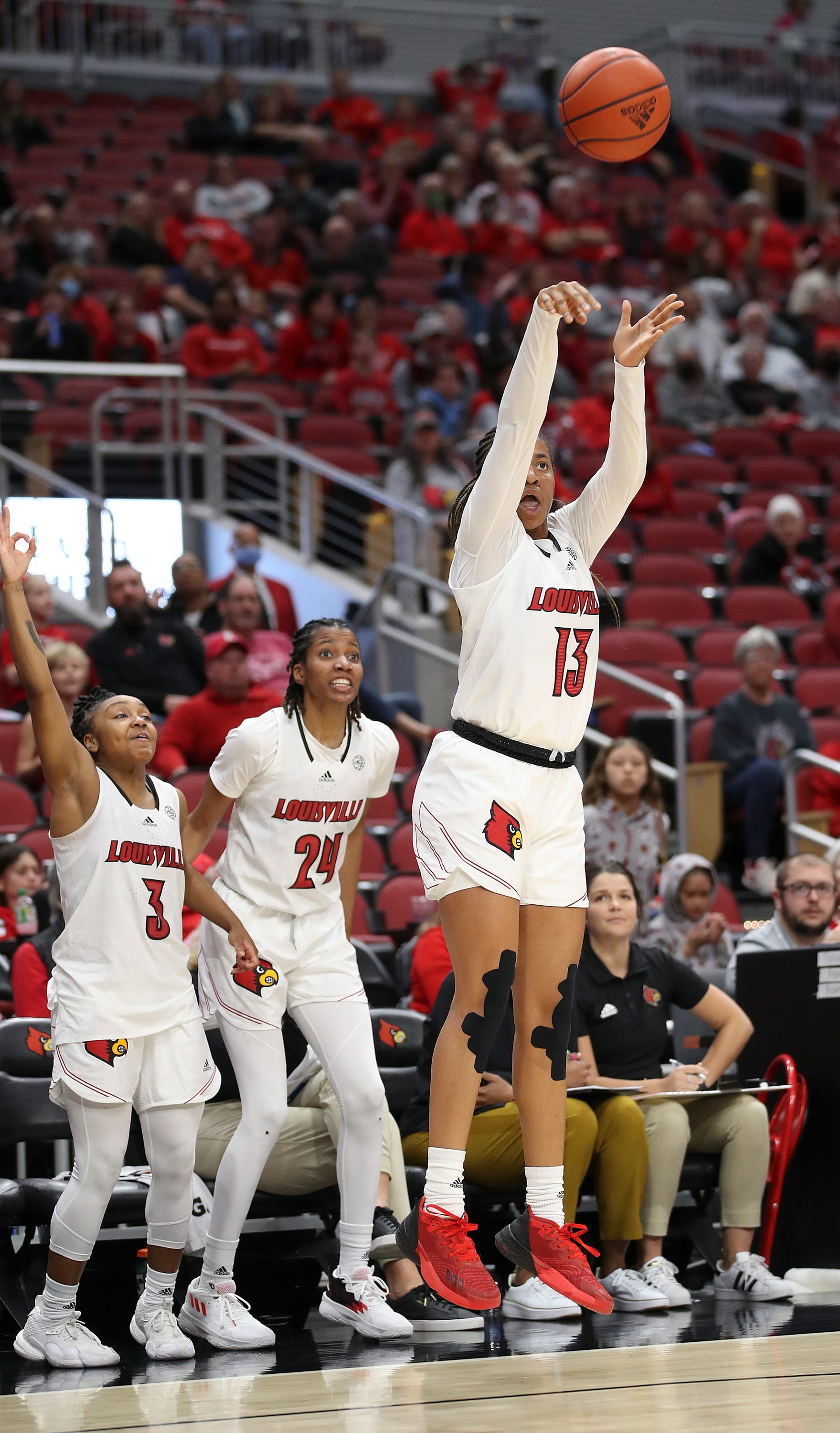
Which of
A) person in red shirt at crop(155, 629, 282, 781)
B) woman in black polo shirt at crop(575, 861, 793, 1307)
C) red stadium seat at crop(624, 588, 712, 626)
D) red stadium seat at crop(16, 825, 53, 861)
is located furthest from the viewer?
red stadium seat at crop(624, 588, 712, 626)

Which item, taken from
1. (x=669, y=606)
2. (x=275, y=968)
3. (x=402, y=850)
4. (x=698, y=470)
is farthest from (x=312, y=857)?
(x=698, y=470)

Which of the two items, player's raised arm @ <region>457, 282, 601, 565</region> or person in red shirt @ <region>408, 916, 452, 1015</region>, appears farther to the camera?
person in red shirt @ <region>408, 916, 452, 1015</region>

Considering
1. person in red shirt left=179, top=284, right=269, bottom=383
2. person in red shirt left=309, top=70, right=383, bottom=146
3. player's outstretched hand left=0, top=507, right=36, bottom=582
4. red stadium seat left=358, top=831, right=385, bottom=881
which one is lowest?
red stadium seat left=358, top=831, right=385, bottom=881

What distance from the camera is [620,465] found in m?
3.98

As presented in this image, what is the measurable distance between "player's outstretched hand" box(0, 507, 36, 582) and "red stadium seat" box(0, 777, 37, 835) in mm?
2942

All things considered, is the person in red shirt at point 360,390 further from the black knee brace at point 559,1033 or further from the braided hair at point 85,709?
the black knee brace at point 559,1033

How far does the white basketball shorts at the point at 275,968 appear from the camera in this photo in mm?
4473

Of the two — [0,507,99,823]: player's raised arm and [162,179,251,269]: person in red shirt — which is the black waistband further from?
[162,179,251,269]: person in red shirt

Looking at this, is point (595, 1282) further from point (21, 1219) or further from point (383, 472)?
point (383, 472)

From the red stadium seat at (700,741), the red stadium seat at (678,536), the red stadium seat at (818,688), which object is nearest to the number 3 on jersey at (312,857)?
the red stadium seat at (700,741)

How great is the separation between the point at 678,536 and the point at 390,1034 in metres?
6.57

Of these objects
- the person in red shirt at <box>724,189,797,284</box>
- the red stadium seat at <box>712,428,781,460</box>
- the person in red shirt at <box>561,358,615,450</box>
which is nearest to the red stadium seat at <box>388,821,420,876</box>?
the person in red shirt at <box>561,358,615,450</box>

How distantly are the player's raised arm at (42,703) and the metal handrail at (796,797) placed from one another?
4423mm

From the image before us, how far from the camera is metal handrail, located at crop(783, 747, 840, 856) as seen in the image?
26.2ft
